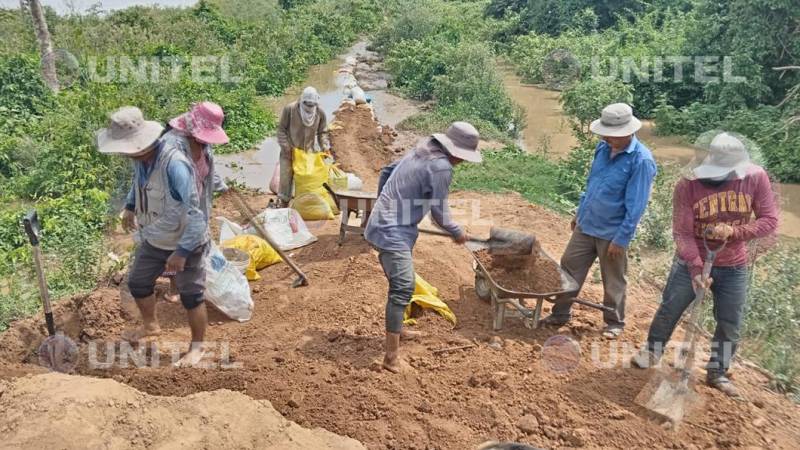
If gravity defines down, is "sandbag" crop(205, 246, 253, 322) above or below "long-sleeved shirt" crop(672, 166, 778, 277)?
below

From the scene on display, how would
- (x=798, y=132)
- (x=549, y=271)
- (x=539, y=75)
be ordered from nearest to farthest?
(x=549, y=271), (x=798, y=132), (x=539, y=75)

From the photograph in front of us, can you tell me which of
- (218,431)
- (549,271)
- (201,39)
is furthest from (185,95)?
(218,431)

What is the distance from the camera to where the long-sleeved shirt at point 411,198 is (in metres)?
4.03

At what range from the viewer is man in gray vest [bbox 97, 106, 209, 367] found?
3.76 m

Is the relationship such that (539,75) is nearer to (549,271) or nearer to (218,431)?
(549,271)

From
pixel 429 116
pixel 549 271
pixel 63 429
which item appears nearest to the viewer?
pixel 63 429

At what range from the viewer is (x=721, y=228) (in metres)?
3.69

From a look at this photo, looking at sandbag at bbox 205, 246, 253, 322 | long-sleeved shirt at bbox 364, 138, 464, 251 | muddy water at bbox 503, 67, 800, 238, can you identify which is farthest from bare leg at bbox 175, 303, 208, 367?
muddy water at bbox 503, 67, 800, 238

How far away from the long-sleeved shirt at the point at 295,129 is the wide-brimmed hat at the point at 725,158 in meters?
4.13

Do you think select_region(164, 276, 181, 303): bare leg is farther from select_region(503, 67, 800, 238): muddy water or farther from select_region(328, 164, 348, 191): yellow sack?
select_region(503, 67, 800, 238): muddy water

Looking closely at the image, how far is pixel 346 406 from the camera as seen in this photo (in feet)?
12.4

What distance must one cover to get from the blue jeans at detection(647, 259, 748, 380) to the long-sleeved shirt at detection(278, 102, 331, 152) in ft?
13.1

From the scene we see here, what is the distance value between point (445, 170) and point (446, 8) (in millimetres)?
26218

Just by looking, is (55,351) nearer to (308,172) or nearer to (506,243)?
(308,172)
